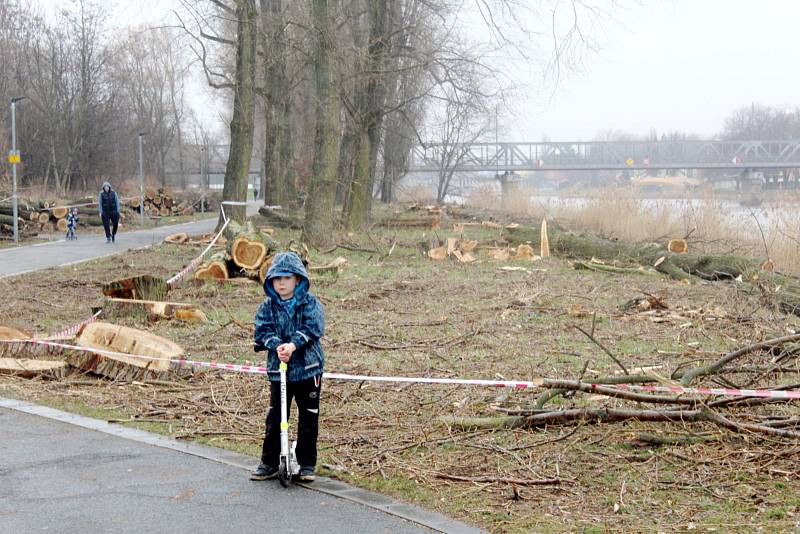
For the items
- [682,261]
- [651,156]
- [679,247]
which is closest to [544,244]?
[679,247]

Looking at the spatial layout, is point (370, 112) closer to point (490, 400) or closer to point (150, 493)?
point (490, 400)

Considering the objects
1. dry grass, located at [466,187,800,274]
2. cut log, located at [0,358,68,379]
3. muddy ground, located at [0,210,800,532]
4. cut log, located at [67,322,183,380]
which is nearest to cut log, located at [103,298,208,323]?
muddy ground, located at [0,210,800,532]

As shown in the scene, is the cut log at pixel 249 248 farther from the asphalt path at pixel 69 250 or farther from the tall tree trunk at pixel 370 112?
the tall tree trunk at pixel 370 112

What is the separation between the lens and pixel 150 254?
24438mm

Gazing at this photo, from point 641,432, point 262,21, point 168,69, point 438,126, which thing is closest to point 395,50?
point 262,21

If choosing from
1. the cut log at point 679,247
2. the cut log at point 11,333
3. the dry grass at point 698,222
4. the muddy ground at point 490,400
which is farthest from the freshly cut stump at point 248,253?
the cut log at point 679,247

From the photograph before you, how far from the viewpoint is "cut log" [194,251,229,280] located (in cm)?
1723

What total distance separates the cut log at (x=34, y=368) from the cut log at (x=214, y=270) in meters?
6.99

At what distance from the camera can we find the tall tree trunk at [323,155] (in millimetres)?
24297

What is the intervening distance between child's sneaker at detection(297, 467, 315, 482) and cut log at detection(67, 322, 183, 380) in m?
3.42

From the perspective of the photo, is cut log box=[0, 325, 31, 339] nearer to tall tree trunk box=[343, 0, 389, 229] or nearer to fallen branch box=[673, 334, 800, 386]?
fallen branch box=[673, 334, 800, 386]

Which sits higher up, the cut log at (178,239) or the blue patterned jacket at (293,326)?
the blue patterned jacket at (293,326)

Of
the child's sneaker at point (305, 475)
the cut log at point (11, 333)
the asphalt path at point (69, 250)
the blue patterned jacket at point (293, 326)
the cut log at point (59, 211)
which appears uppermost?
the blue patterned jacket at point (293, 326)

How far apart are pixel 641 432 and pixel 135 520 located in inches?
130
